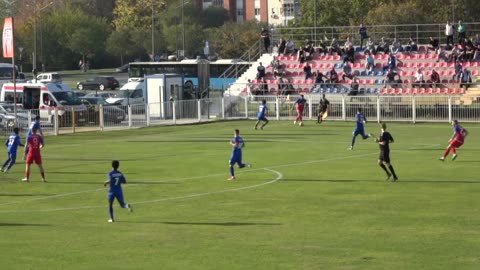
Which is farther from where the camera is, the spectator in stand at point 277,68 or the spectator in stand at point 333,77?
the spectator in stand at point 277,68

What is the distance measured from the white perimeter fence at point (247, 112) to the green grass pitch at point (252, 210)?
1252 centimetres

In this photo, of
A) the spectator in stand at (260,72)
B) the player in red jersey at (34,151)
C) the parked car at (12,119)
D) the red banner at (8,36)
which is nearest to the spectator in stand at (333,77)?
the spectator in stand at (260,72)

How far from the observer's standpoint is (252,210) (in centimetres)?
2661

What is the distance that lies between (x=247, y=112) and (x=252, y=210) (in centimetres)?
3847

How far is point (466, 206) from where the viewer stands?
26.5m

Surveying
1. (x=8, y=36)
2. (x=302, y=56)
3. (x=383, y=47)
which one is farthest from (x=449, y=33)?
(x=8, y=36)

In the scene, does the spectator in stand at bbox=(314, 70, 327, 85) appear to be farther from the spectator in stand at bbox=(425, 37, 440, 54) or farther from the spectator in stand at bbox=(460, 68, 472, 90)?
the spectator in stand at bbox=(460, 68, 472, 90)

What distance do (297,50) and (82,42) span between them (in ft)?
178

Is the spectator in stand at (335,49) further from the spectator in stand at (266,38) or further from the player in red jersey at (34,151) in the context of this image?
the player in red jersey at (34,151)

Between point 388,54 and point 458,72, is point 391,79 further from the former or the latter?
point 458,72

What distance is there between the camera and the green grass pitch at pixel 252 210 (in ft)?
66.0

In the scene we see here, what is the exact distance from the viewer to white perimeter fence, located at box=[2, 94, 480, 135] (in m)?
58.2

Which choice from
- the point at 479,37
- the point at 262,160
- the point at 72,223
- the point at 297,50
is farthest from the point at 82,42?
the point at 72,223

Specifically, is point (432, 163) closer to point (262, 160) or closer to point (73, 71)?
point (262, 160)
